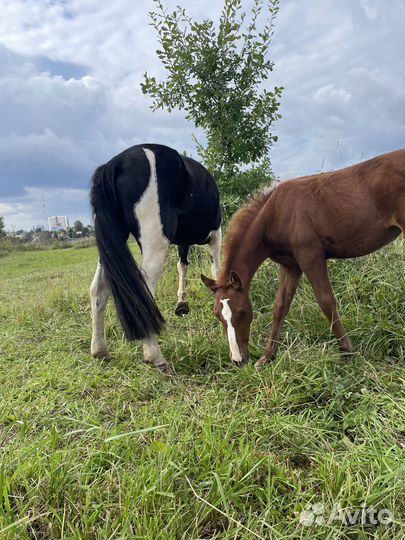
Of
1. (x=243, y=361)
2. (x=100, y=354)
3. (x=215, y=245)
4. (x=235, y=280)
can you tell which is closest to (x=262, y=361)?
(x=243, y=361)

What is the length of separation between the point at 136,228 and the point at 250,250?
3.07 ft

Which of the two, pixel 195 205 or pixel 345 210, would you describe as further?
pixel 195 205

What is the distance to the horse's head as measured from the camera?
2586 millimetres

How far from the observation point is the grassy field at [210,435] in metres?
1.34

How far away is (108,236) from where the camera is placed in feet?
9.50

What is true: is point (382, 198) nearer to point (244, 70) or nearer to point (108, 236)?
point (108, 236)

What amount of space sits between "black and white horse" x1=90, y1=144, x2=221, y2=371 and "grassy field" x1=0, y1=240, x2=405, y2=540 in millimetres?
375

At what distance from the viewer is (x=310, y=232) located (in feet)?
8.90

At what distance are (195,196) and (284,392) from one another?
6.32 ft

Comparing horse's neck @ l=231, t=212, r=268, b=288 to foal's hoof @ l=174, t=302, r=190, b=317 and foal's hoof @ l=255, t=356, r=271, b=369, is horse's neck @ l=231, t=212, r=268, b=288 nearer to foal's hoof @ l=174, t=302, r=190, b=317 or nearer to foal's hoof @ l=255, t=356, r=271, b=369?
foal's hoof @ l=255, t=356, r=271, b=369

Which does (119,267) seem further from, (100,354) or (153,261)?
(100,354)

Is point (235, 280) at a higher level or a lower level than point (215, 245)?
lower

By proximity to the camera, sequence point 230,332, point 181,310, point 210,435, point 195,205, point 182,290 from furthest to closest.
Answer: point 182,290 < point 181,310 < point 195,205 < point 230,332 < point 210,435

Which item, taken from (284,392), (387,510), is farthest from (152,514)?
(284,392)
